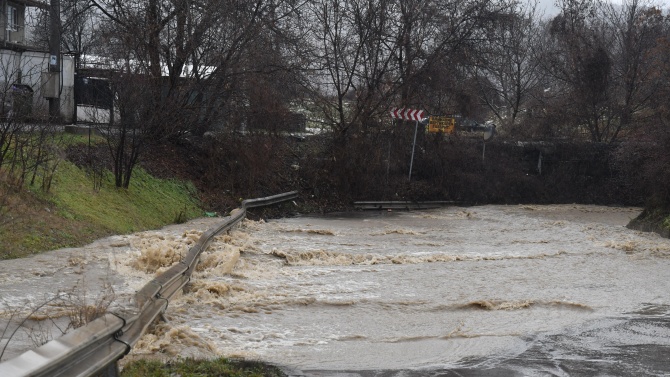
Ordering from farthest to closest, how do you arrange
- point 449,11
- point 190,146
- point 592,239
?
point 449,11
point 190,146
point 592,239

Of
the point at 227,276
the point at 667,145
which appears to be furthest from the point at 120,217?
the point at 667,145

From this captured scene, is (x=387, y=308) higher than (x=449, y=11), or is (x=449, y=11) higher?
(x=449, y=11)

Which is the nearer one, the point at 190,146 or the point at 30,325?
the point at 30,325

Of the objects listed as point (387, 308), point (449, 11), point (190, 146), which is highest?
point (449, 11)

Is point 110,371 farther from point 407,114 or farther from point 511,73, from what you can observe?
point 511,73

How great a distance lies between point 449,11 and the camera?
39406 millimetres

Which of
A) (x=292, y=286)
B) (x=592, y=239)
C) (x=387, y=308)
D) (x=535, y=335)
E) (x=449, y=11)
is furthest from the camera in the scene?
(x=449, y=11)

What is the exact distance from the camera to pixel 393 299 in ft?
41.9

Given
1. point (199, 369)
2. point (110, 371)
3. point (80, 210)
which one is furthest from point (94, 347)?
point (80, 210)

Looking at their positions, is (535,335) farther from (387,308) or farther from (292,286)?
(292,286)

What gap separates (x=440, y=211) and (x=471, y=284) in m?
20.6

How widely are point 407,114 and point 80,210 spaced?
820 inches

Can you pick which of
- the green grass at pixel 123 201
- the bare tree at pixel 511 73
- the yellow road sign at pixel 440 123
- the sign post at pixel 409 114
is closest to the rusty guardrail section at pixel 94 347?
the green grass at pixel 123 201

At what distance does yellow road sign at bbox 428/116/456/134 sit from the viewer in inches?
1503
